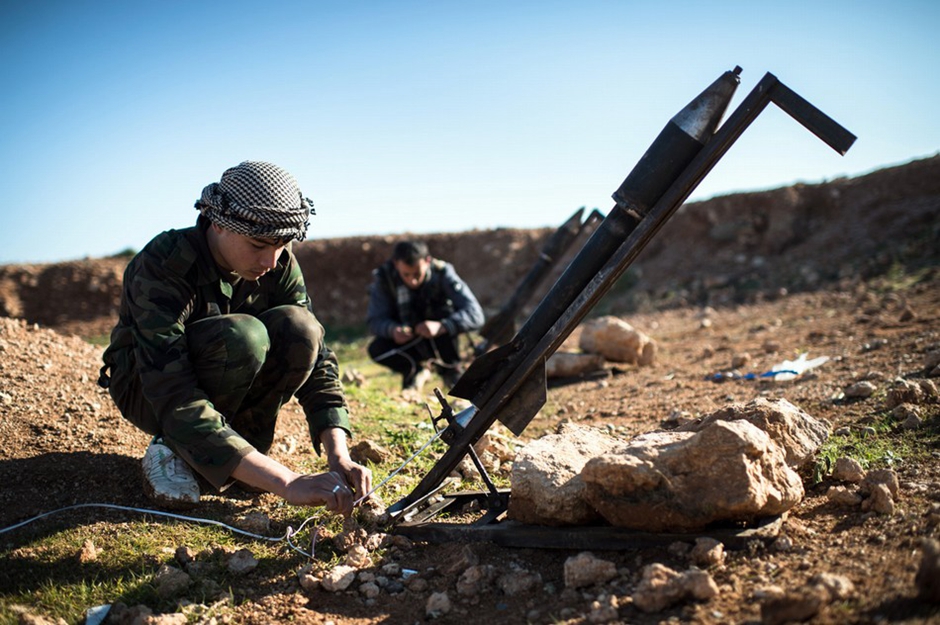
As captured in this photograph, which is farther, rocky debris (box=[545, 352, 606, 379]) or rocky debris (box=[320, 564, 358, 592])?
rocky debris (box=[545, 352, 606, 379])

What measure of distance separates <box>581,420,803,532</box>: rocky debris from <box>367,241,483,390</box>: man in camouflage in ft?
15.2

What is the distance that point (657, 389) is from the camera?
5805mm

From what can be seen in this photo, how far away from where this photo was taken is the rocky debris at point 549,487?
2.63 meters

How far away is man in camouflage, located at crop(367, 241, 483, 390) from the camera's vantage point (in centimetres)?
711

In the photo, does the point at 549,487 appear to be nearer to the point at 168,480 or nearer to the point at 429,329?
the point at 168,480

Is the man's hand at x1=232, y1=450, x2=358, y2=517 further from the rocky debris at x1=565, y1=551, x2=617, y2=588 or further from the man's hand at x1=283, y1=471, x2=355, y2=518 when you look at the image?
the rocky debris at x1=565, y1=551, x2=617, y2=588

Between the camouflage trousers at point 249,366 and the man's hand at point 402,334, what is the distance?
350 cm

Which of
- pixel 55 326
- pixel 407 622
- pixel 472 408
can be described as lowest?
pixel 55 326

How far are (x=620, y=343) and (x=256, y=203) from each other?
205 inches

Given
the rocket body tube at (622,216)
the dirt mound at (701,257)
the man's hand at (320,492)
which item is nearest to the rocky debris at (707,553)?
the rocket body tube at (622,216)

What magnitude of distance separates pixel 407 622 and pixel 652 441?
1.10 meters

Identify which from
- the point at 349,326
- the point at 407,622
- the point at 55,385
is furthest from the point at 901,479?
the point at 349,326

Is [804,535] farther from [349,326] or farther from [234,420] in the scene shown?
[349,326]

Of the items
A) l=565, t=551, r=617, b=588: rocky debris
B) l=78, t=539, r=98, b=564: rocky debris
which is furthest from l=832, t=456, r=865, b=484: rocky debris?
l=78, t=539, r=98, b=564: rocky debris
